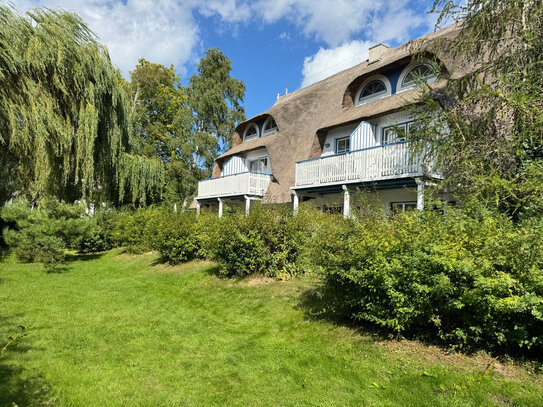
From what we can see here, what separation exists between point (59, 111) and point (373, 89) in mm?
13321

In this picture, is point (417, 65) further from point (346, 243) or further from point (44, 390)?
point (44, 390)

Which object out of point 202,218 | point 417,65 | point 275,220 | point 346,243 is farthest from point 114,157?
point 417,65

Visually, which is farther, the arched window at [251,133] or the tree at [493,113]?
the arched window at [251,133]

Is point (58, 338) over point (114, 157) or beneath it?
beneath

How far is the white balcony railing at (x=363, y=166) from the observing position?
1173cm

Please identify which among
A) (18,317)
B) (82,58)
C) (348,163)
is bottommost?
(18,317)

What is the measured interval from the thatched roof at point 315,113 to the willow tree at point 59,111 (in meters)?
7.24

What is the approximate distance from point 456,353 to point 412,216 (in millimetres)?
2023

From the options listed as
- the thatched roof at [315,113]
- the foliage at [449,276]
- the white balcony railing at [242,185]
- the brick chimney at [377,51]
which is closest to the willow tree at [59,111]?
the white balcony railing at [242,185]

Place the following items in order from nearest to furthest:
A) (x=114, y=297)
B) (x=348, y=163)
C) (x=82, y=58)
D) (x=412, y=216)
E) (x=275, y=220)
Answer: (x=412, y=216)
(x=114, y=297)
(x=275, y=220)
(x=82, y=58)
(x=348, y=163)

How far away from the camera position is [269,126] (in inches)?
885

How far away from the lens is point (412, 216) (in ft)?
17.7

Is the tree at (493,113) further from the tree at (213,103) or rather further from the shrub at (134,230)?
the tree at (213,103)

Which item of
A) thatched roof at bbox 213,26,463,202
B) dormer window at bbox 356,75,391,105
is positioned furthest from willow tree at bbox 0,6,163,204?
dormer window at bbox 356,75,391,105
